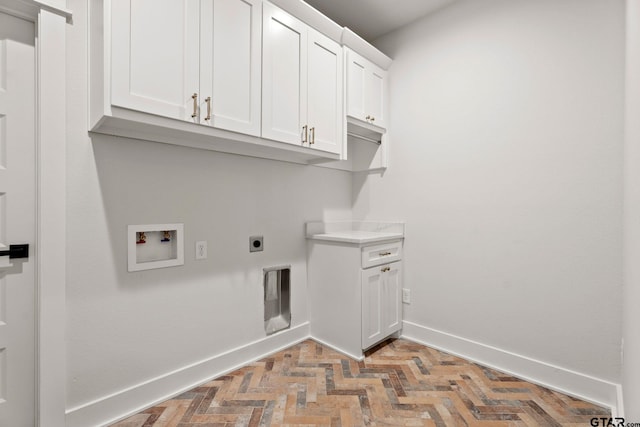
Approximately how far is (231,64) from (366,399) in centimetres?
205

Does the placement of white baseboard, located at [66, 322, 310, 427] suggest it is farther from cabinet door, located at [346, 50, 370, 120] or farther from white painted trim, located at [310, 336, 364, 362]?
cabinet door, located at [346, 50, 370, 120]

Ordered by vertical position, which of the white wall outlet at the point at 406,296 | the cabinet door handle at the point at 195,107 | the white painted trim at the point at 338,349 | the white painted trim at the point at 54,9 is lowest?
the white painted trim at the point at 338,349

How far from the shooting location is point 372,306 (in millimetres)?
2361

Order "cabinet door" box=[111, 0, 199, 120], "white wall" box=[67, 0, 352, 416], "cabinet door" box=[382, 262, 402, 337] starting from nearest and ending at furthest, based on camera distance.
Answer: "cabinet door" box=[111, 0, 199, 120], "white wall" box=[67, 0, 352, 416], "cabinet door" box=[382, 262, 402, 337]

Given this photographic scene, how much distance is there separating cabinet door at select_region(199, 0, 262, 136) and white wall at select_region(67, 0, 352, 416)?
1.32ft

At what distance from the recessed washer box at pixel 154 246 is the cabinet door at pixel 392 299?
1.54 m

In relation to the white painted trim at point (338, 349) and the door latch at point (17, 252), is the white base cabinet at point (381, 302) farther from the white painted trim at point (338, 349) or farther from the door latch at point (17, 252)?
the door latch at point (17, 252)

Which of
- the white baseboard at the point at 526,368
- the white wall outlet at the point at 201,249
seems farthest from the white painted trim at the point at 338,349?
the white wall outlet at the point at 201,249

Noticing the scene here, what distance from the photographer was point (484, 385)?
6.39 ft

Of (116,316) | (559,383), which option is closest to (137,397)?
(116,316)

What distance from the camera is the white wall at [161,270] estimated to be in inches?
59.9

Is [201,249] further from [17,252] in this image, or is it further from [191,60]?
[191,60]

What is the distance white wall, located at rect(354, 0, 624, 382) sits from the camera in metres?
1.79

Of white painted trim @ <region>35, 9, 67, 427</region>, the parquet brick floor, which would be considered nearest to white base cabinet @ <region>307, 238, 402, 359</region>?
the parquet brick floor
